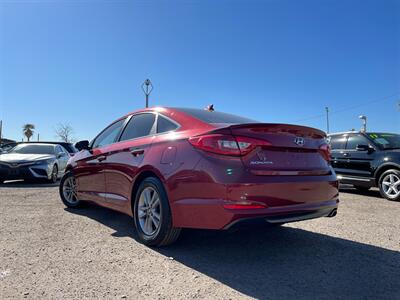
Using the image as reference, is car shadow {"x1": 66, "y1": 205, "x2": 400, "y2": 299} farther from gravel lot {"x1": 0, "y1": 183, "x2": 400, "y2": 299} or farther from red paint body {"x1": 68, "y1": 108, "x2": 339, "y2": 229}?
red paint body {"x1": 68, "y1": 108, "x2": 339, "y2": 229}

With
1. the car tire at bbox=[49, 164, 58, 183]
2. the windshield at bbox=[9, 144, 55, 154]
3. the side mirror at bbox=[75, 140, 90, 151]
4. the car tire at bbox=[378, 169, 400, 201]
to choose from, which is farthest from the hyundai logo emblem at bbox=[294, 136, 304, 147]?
the windshield at bbox=[9, 144, 55, 154]

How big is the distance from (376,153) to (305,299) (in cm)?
680

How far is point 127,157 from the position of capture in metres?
4.34

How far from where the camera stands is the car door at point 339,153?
9164 millimetres

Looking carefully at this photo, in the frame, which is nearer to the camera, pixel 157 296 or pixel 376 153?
pixel 157 296

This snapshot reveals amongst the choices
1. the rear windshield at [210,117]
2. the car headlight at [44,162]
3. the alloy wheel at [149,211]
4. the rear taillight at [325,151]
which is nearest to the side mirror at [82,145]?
the alloy wheel at [149,211]

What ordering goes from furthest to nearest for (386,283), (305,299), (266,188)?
(266,188) → (386,283) → (305,299)

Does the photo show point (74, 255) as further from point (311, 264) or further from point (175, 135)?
point (311, 264)

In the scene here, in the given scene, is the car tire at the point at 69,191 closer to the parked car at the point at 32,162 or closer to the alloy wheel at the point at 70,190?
the alloy wheel at the point at 70,190

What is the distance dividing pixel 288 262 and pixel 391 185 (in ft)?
18.4

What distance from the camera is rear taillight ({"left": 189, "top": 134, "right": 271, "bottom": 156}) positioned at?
3.12m

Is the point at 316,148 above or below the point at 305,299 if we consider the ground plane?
above

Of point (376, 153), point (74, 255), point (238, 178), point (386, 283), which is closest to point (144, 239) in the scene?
point (74, 255)

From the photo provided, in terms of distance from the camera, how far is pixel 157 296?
8.61 ft
